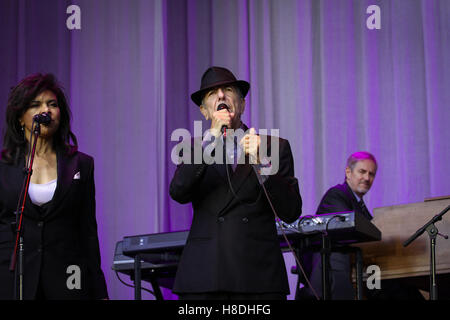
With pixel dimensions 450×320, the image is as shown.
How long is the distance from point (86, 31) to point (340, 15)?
2119 mm

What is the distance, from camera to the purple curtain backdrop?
5664 mm

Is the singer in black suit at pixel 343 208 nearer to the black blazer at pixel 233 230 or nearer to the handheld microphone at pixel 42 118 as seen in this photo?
the black blazer at pixel 233 230

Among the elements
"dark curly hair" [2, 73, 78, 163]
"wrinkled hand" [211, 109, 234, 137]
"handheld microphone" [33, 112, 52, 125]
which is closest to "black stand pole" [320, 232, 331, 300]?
"wrinkled hand" [211, 109, 234, 137]

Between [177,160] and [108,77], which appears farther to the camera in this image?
[108,77]

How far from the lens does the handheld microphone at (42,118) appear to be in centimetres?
259

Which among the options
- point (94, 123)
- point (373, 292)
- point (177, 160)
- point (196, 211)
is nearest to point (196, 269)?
point (196, 211)

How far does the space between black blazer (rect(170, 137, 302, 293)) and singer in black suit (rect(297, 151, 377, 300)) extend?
63.5 inches

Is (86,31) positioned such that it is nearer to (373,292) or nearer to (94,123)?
(94,123)

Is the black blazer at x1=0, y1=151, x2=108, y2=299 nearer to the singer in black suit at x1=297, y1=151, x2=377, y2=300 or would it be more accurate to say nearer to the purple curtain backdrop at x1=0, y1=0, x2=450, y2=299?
the singer in black suit at x1=297, y1=151, x2=377, y2=300

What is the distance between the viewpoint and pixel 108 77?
Answer: 574cm

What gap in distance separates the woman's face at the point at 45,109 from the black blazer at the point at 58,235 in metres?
0.11

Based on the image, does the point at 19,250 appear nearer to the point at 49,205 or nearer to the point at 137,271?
the point at 49,205

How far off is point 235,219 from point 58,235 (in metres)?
0.65

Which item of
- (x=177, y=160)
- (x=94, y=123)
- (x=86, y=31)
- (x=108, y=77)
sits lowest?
(x=177, y=160)
